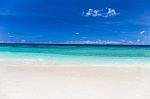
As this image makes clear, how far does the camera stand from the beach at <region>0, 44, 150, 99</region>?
194 cm

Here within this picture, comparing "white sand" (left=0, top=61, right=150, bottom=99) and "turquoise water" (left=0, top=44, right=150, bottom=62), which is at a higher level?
"turquoise water" (left=0, top=44, right=150, bottom=62)

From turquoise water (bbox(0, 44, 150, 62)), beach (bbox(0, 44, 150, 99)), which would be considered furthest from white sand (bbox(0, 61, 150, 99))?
turquoise water (bbox(0, 44, 150, 62))

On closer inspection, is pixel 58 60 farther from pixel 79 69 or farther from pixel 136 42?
pixel 136 42

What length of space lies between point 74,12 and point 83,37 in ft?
0.68

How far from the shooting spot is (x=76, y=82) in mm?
2229

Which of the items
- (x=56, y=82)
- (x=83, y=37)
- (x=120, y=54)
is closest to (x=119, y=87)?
(x=56, y=82)

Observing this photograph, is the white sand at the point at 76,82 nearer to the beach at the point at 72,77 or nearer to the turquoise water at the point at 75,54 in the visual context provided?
the beach at the point at 72,77

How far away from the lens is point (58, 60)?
3.30 metres

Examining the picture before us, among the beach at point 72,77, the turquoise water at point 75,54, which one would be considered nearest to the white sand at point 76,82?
the beach at point 72,77

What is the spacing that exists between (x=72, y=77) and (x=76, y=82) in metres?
0.15

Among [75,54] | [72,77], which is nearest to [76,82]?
[72,77]

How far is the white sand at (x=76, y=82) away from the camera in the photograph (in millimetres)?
1918

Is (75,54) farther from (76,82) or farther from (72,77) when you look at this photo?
(76,82)

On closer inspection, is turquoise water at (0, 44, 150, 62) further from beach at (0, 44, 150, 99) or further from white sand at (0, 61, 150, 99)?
white sand at (0, 61, 150, 99)
